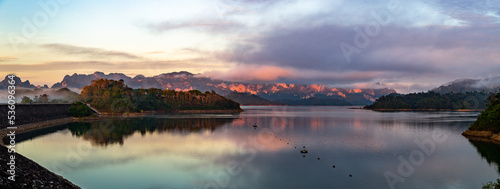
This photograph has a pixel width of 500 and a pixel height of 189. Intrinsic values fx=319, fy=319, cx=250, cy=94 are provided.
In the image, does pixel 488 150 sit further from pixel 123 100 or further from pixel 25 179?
pixel 123 100

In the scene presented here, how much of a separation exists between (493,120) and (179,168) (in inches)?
2312

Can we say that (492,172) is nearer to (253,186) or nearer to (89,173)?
(253,186)

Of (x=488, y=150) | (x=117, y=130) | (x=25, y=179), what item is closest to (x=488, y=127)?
(x=488, y=150)

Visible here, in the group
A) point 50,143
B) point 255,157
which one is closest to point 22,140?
point 50,143

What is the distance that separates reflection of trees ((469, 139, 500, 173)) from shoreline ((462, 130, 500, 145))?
255 centimetres

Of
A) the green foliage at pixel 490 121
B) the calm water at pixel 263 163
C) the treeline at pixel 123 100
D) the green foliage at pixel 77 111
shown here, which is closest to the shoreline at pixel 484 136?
the green foliage at pixel 490 121

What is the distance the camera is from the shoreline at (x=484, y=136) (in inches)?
2245

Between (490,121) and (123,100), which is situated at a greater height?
(123,100)

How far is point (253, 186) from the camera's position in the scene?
93.2 feet

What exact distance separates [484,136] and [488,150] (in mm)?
16687

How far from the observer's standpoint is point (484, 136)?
203 ft

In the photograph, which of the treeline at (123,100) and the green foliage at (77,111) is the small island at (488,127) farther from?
the treeline at (123,100)

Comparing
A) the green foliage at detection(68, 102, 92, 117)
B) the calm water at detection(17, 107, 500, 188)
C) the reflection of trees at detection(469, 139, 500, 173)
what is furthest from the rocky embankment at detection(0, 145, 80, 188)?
the green foliage at detection(68, 102, 92, 117)

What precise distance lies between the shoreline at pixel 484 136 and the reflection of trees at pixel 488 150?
255 centimetres
